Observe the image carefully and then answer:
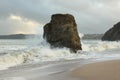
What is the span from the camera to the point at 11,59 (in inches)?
891

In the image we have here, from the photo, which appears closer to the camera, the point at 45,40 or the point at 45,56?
the point at 45,56

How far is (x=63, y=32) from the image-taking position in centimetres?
3097

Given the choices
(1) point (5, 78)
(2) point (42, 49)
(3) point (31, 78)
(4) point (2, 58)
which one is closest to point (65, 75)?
(3) point (31, 78)

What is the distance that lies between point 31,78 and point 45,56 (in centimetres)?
1321

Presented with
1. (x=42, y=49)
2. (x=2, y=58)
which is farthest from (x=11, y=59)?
(x=42, y=49)

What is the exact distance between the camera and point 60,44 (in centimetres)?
3069

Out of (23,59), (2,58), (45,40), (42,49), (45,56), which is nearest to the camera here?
(2,58)

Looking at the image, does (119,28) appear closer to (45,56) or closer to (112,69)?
(45,56)

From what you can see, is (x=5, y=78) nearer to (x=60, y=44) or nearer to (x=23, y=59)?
(x=23, y=59)

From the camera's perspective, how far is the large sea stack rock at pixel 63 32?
101 ft

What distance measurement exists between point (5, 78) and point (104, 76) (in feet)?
12.8

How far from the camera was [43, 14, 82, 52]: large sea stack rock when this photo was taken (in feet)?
101

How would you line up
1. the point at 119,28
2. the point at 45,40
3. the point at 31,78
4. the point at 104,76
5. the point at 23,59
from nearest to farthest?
the point at 104,76 < the point at 31,78 < the point at 23,59 < the point at 45,40 < the point at 119,28

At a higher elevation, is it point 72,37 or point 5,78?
point 72,37
